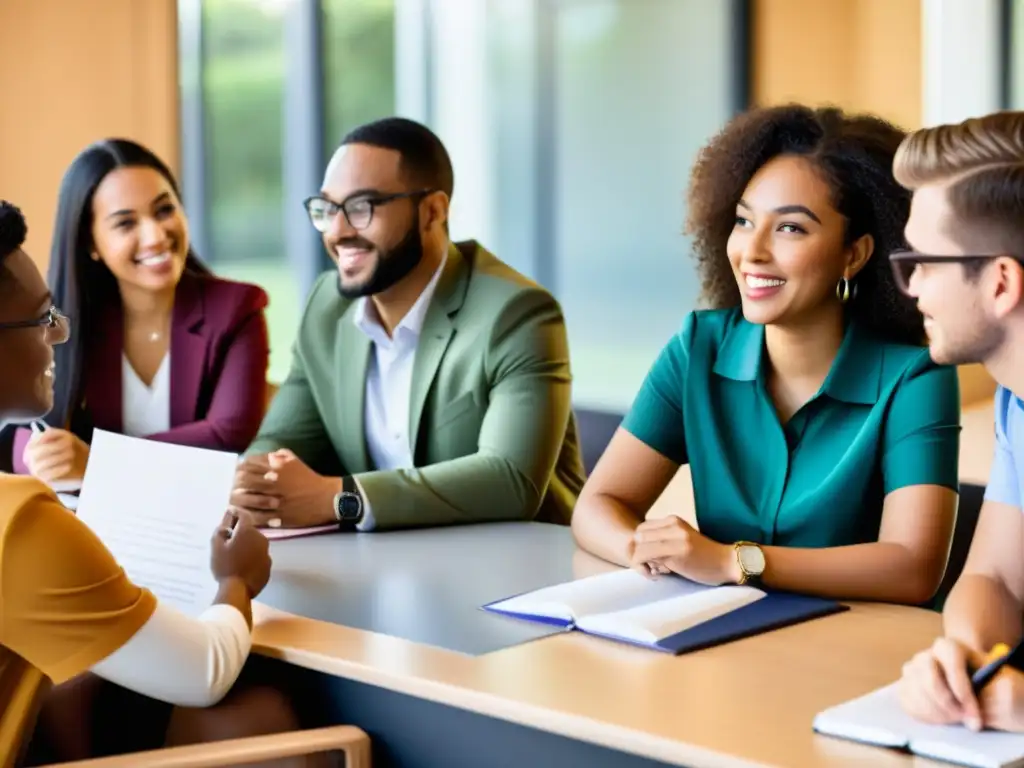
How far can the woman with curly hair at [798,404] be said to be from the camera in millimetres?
1968

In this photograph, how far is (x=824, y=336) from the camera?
7.18ft

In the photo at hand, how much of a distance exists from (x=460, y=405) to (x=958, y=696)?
58.5 inches

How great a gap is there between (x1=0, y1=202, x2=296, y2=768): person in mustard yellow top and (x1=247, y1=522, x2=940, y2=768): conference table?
0.11 meters

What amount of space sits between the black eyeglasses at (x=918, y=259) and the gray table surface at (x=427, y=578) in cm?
61

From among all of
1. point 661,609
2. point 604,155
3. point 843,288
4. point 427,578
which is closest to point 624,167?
point 604,155

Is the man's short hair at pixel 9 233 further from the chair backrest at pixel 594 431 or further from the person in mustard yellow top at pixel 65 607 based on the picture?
the chair backrest at pixel 594 431

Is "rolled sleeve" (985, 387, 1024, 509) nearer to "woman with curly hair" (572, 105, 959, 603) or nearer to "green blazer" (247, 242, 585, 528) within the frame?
"woman with curly hair" (572, 105, 959, 603)

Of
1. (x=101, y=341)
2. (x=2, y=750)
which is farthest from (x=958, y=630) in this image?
(x=101, y=341)

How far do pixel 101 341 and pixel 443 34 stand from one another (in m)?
3.86

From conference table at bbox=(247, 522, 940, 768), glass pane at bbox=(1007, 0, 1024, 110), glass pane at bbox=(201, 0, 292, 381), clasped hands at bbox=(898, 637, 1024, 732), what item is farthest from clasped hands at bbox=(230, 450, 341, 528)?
glass pane at bbox=(1007, 0, 1024, 110)

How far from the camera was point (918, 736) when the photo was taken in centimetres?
133

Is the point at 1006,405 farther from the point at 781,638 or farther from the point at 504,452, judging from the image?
the point at 504,452

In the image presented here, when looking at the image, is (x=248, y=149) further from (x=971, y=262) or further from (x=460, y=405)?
(x=971, y=262)

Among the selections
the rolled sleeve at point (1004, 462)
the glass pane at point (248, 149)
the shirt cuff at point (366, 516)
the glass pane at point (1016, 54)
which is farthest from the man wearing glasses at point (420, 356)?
the glass pane at point (1016, 54)
